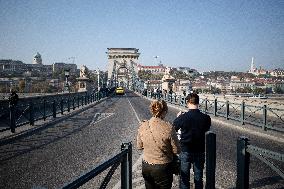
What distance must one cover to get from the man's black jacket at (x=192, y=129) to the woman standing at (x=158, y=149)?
91 centimetres

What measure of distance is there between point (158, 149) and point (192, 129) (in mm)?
1124

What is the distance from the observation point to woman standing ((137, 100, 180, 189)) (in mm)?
3727

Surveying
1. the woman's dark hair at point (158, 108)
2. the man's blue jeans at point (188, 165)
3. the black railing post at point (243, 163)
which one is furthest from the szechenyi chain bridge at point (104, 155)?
the woman's dark hair at point (158, 108)

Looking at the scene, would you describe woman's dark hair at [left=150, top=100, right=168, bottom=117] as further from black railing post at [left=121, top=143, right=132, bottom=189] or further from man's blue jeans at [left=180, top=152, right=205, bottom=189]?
man's blue jeans at [left=180, top=152, right=205, bottom=189]

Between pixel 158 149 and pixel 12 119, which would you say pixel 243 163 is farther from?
pixel 12 119

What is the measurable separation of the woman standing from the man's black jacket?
3.00 feet

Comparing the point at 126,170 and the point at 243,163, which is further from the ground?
the point at 243,163

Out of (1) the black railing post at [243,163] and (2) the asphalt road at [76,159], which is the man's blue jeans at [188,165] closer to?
(1) the black railing post at [243,163]

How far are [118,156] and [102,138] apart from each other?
782cm

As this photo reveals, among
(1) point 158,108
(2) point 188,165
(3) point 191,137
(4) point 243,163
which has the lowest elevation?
(2) point 188,165

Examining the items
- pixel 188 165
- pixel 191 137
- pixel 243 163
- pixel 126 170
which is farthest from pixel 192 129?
pixel 126 170

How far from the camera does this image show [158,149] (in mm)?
3732

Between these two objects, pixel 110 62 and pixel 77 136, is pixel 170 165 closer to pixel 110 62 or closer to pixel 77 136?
pixel 77 136

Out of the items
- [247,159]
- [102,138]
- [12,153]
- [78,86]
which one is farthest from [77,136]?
[78,86]
